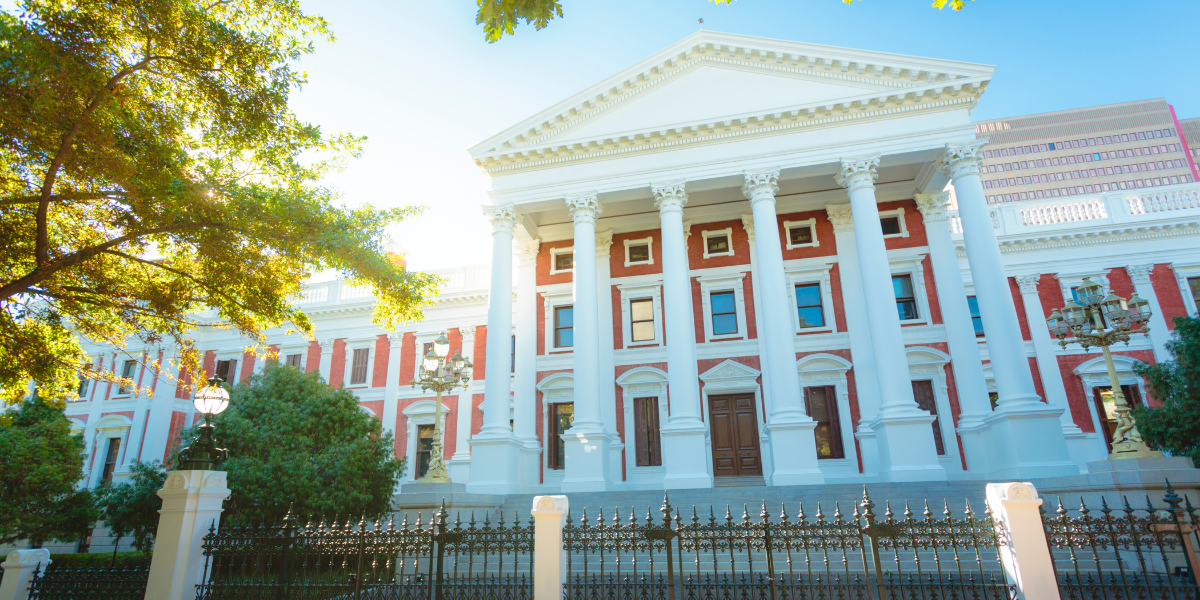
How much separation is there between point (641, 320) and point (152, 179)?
53.0 feet

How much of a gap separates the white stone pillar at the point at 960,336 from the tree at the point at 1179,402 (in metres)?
4.07

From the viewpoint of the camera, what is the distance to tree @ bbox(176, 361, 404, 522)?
720 inches

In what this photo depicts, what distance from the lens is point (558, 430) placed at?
2297 cm

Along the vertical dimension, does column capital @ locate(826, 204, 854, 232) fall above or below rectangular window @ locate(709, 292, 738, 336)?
above

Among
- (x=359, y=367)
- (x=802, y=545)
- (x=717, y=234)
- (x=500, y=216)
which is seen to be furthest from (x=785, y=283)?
(x=359, y=367)

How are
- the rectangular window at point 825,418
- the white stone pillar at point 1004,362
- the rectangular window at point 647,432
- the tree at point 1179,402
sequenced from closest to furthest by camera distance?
the white stone pillar at point 1004,362 → the tree at point 1179,402 → the rectangular window at point 825,418 → the rectangular window at point 647,432

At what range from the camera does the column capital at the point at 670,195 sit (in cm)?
1903

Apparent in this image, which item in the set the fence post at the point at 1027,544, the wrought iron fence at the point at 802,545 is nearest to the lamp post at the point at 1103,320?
the wrought iron fence at the point at 802,545

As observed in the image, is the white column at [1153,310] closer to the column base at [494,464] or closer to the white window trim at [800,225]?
the white window trim at [800,225]

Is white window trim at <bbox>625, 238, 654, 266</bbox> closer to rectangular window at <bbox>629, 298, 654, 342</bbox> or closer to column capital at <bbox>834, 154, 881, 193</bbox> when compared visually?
rectangular window at <bbox>629, 298, 654, 342</bbox>

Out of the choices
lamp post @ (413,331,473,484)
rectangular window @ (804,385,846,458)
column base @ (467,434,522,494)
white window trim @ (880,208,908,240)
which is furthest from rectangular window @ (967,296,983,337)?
lamp post @ (413,331,473,484)

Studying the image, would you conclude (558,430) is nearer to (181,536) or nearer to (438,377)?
(438,377)

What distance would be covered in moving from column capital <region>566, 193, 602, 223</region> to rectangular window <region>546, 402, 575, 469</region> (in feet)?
24.1

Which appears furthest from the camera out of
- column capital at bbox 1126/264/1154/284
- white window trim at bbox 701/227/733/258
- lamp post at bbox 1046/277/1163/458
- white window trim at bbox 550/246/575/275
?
white window trim at bbox 550/246/575/275
